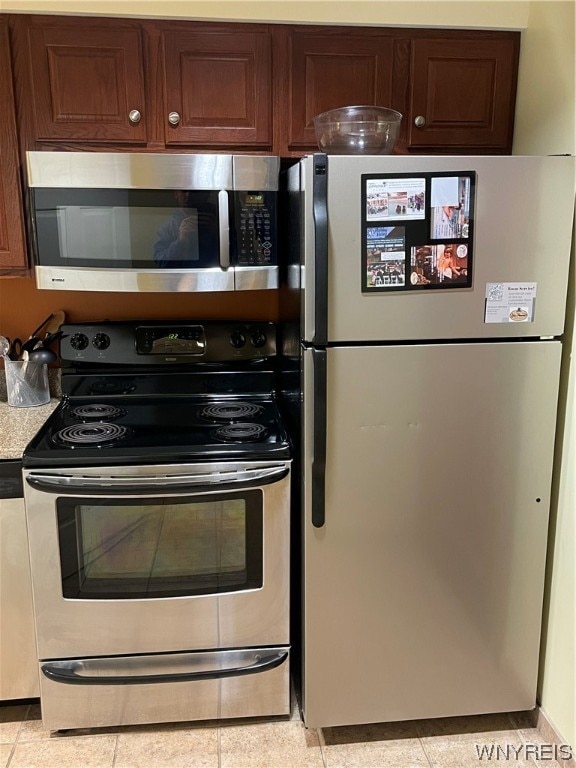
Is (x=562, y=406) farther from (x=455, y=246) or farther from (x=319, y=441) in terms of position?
(x=319, y=441)

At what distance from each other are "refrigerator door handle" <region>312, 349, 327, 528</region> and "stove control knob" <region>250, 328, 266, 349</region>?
688 millimetres

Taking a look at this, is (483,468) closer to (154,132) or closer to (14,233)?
(154,132)

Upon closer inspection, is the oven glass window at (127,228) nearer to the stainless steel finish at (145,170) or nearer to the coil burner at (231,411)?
the stainless steel finish at (145,170)

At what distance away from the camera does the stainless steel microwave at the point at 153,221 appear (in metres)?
A: 1.94

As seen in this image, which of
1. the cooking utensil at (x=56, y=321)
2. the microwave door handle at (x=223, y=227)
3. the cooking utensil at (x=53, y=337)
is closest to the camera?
the microwave door handle at (x=223, y=227)

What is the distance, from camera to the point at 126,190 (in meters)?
1.97

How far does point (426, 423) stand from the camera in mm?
1792

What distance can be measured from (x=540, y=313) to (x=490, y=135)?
72cm

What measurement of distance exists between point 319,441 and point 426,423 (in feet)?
0.99

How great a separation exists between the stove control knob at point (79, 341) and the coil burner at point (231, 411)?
49cm

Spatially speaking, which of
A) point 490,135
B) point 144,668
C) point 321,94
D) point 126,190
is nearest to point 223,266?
point 126,190

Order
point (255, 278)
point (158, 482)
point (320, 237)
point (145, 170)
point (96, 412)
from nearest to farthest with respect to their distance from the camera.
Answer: point (320, 237) → point (158, 482) → point (145, 170) → point (255, 278) → point (96, 412)

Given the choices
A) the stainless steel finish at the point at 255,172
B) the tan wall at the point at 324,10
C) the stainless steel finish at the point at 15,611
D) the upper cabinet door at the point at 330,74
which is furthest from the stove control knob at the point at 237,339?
the tan wall at the point at 324,10

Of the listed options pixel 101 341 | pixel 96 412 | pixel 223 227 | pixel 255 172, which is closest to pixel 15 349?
pixel 101 341
